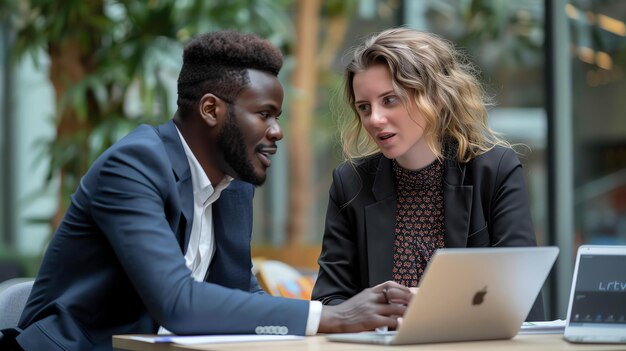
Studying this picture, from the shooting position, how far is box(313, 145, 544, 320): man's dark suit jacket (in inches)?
107

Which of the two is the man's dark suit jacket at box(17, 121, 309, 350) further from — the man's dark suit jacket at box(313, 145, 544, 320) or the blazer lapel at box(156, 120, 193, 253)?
the man's dark suit jacket at box(313, 145, 544, 320)

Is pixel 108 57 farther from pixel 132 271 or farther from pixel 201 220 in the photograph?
pixel 132 271

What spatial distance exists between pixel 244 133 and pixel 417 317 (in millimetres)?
702

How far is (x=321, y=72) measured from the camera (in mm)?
6246

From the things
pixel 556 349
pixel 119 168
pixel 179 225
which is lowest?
pixel 556 349

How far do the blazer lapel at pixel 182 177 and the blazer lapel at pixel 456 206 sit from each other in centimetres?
74

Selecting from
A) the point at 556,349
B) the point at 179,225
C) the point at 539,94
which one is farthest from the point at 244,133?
the point at 539,94

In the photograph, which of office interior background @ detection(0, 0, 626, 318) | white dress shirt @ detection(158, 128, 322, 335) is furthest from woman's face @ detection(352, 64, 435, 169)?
office interior background @ detection(0, 0, 626, 318)

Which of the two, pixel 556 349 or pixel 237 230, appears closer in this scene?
pixel 556 349

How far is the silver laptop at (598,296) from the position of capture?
A: 205cm

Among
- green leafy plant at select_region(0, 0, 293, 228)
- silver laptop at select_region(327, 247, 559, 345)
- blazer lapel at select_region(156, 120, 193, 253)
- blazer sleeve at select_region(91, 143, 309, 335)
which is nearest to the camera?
silver laptop at select_region(327, 247, 559, 345)

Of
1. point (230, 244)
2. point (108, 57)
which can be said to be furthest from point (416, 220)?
point (108, 57)

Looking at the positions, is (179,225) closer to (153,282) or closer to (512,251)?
(153,282)

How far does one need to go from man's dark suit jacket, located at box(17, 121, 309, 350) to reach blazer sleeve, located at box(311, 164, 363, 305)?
0.54 metres
